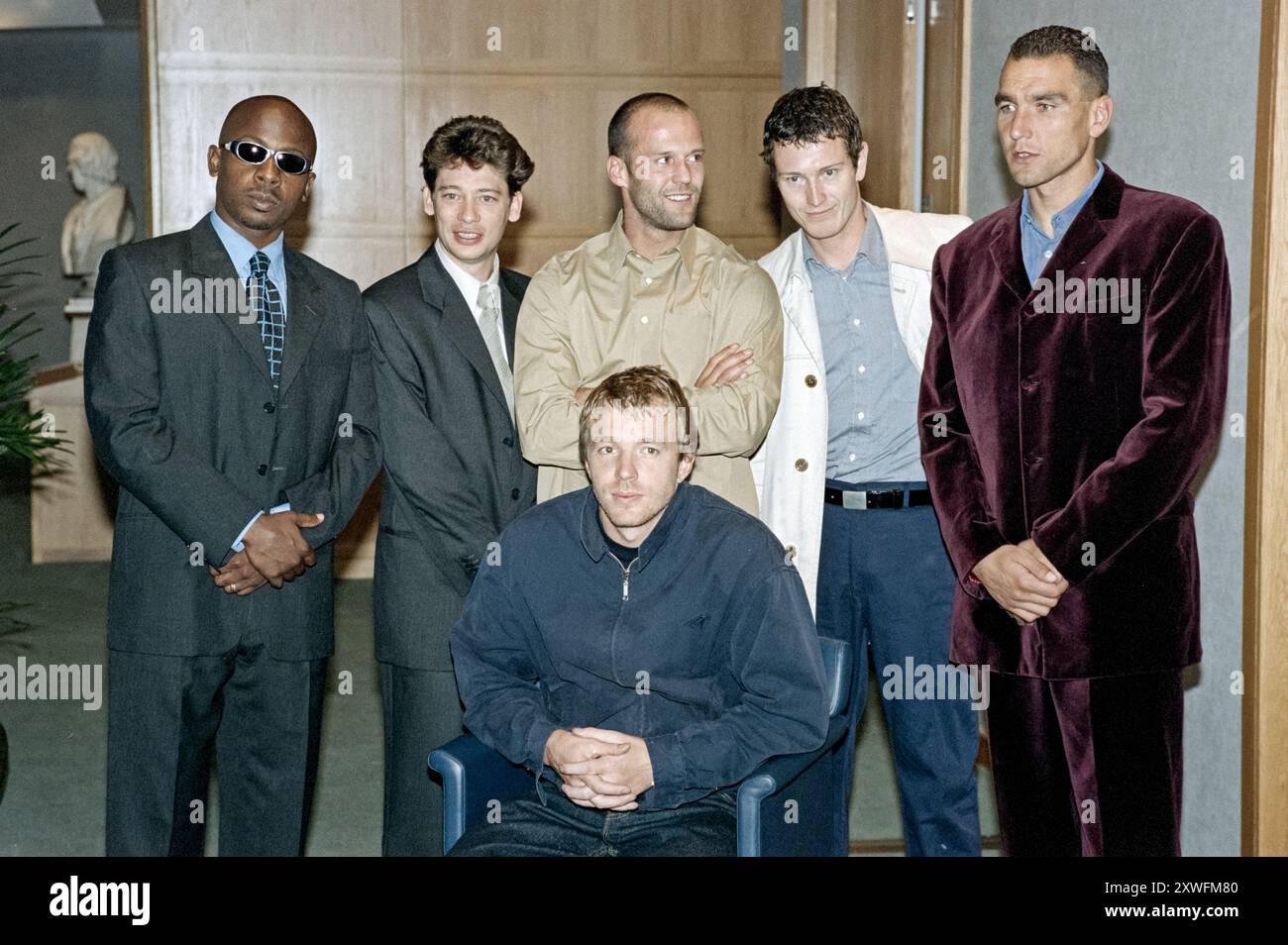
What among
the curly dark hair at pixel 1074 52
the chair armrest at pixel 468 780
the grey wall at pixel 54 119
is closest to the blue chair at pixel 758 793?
the chair armrest at pixel 468 780

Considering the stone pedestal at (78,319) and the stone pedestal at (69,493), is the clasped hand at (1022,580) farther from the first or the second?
the stone pedestal at (78,319)

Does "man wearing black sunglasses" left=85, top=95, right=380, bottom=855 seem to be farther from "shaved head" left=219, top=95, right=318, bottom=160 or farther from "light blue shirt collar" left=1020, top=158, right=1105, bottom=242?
"light blue shirt collar" left=1020, top=158, right=1105, bottom=242

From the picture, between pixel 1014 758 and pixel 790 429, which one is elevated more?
pixel 790 429

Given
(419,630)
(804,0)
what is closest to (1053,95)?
(419,630)

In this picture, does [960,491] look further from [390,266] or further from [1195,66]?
[390,266]

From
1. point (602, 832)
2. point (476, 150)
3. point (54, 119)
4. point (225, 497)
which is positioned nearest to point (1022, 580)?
point (602, 832)

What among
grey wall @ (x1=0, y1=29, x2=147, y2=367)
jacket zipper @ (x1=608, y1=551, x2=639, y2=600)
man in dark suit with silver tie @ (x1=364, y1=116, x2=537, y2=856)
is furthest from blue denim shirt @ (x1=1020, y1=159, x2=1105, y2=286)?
grey wall @ (x1=0, y1=29, x2=147, y2=367)

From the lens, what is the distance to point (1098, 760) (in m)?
2.67

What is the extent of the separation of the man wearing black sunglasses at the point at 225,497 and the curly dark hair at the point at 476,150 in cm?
27

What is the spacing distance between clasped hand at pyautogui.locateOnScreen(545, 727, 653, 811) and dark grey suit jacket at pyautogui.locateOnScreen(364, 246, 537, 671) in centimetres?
59

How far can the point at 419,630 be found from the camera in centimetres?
297

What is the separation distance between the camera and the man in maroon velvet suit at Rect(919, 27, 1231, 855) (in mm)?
2543

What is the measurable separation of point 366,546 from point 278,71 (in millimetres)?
2295

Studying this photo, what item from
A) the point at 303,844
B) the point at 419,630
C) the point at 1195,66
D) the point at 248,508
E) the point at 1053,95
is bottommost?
the point at 303,844
